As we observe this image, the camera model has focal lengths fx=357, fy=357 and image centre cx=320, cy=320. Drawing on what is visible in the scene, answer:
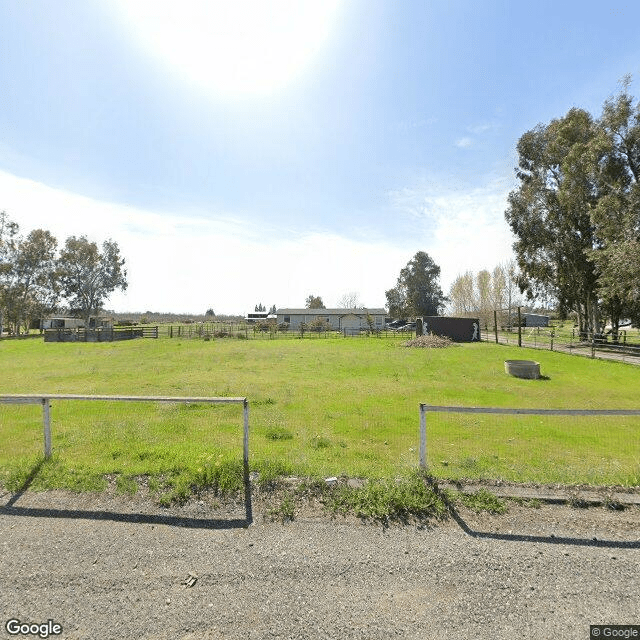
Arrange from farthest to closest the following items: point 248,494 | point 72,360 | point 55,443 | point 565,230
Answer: point 565,230, point 72,360, point 55,443, point 248,494

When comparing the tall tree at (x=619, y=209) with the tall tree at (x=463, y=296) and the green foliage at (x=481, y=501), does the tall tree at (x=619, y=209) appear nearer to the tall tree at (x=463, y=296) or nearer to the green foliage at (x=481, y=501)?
the green foliage at (x=481, y=501)

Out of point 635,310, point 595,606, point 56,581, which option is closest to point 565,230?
point 635,310

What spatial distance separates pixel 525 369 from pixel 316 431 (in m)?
12.8

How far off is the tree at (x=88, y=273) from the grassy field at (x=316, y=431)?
59.5 metres

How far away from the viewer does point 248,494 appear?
4898 mm

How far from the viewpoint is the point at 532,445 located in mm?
7465

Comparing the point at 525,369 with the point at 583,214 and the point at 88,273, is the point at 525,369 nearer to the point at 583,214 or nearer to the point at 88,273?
the point at 583,214

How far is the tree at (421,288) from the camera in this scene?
74938 mm

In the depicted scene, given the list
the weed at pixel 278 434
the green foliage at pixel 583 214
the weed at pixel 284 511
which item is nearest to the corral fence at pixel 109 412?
the weed at pixel 284 511

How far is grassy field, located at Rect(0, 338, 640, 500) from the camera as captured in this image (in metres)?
5.54

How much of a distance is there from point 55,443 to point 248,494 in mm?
4623

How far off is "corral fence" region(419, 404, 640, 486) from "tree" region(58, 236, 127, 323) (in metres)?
75.9

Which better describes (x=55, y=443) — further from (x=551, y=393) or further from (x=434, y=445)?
(x=551, y=393)

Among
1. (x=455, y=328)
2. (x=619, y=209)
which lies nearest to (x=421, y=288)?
(x=455, y=328)
